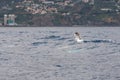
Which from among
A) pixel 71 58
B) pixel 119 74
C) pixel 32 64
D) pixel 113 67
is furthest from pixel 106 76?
pixel 71 58

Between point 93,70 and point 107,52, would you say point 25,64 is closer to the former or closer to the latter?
point 93,70

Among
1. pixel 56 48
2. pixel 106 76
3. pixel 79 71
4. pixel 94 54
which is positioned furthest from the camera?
pixel 56 48

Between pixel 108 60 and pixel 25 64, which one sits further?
pixel 108 60

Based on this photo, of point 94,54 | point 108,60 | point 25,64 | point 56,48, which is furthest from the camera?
point 56,48

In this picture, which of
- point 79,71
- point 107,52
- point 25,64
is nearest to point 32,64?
point 25,64

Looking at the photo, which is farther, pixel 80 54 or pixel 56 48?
pixel 56 48

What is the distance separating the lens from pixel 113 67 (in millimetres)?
60781

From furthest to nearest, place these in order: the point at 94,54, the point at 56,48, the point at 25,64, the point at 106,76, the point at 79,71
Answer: the point at 56,48 → the point at 94,54 → the point at 25,64 → the point at 79,71 → the point at 106,76

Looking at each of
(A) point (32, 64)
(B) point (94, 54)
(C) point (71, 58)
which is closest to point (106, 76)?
(A) point (32, 64)

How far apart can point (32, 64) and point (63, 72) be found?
6.63 m

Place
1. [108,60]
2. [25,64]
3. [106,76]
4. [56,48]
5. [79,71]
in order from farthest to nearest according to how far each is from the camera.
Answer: [56,48] → [108,60] → [25,64] → [79,71] → [106,76]

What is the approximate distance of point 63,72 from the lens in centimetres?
5691

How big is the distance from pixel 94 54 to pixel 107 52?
134 inches

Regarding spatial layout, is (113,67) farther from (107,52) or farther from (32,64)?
(107,52)
